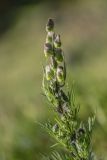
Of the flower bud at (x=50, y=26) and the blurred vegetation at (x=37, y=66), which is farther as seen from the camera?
the blurred vegetation at (x=37, y=66)

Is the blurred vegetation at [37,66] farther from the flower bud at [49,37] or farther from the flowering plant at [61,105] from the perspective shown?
the flower bud at [49,37]

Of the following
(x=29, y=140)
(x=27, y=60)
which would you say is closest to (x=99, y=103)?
(x=29, y=140)

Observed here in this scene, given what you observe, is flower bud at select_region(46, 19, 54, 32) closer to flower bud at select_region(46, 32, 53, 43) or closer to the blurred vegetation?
flower bud at select_region(46, 32, 53, 43)

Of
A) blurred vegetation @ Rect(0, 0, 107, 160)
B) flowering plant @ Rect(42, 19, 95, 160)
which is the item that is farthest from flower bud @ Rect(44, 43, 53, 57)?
blurred vegetation @ Rect(0, 0, 107, 160)

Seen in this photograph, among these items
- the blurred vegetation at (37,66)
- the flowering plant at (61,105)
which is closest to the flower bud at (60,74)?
the flowering plant at (61,105)

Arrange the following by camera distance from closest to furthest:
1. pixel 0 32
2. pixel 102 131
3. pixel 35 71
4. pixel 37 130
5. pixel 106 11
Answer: pixel 102 131 < pixel 37 130 < pixel 106 11 < pixel 35 71 < pixel 0 32

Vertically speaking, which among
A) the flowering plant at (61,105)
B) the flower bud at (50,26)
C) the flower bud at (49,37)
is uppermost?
the flower bud at (50,26)

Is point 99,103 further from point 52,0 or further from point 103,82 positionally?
point 52,0

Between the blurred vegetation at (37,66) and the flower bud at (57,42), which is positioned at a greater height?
the blurred vegetation at (37,66)
